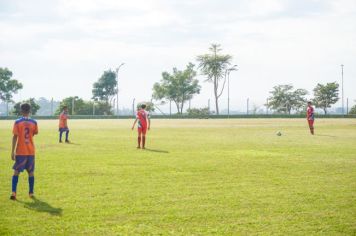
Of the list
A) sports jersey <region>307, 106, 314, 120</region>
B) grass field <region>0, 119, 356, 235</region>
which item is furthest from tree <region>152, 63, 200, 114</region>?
grass field <region>0, 119, 356, 235</region>

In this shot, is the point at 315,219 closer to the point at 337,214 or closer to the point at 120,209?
the point at 337,214

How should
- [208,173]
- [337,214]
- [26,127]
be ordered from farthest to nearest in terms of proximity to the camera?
1. [208,173]
2. [26,127]
3. [337,214]

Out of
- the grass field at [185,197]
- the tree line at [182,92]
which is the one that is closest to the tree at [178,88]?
the tree line at [182,92]

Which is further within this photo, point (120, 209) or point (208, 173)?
point (208, 173)

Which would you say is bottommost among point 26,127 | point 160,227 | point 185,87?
point 160,227

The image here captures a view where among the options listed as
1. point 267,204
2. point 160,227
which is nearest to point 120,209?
point 160,227

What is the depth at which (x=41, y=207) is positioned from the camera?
26.2 ft

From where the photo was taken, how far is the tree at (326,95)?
89.1 m

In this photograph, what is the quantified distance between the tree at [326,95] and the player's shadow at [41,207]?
87149mm

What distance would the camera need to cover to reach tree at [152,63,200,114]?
333ft

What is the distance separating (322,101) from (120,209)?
8788cm

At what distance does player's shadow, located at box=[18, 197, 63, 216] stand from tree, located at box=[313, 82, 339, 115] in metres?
87.1

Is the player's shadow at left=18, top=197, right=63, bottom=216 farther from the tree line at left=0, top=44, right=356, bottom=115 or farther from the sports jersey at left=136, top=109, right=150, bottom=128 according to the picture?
the tree line at left=0, top=44, right=356, bottom=115

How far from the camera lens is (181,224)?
689cm
